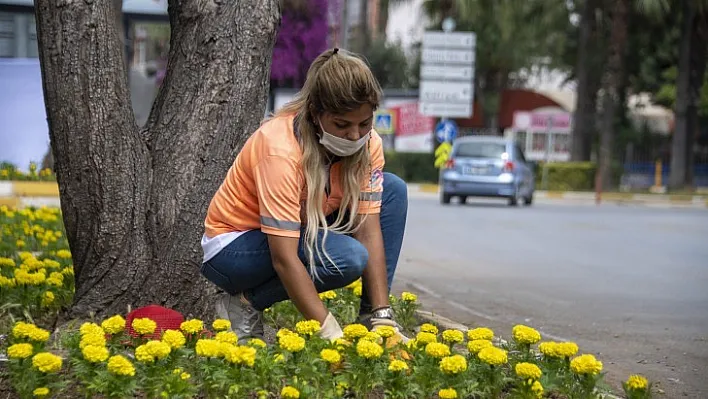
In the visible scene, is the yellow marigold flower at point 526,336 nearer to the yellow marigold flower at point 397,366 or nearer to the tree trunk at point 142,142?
the yellow marigold flower at point 397,366

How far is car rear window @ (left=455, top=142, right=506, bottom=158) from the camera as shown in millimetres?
23422

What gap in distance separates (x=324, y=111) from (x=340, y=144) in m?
0.13

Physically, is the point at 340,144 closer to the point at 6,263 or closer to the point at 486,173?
the point at 6,263

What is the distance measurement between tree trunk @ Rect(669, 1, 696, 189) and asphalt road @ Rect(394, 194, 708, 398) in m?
15.4

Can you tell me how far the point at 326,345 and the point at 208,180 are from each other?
152 cm

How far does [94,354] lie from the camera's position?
3.35m

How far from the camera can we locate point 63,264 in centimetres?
611

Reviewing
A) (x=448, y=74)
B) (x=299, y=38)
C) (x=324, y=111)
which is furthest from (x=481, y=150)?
(x=324, y=111)

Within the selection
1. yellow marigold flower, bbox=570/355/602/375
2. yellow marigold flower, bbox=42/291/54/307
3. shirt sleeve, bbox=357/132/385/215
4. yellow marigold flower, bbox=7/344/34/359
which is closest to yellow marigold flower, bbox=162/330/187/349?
yellow marigold flower, bbox=7/344/34/359

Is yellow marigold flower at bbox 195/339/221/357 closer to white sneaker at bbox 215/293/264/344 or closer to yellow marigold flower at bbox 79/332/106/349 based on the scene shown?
yellow marigold flower at bbox 79/332/106/349

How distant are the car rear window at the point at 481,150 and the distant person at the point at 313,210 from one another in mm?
19027

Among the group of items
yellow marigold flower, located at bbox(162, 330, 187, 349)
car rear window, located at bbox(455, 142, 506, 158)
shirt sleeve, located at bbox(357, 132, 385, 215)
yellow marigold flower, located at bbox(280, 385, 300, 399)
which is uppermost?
shirt sleeve, located at bbox(357, 132, 385, 215)

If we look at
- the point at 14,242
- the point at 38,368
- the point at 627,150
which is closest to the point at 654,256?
the point at 14,242

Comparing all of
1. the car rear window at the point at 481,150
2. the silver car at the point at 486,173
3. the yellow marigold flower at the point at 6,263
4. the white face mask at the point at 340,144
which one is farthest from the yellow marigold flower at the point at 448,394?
the car rear window at the point at 481,150
